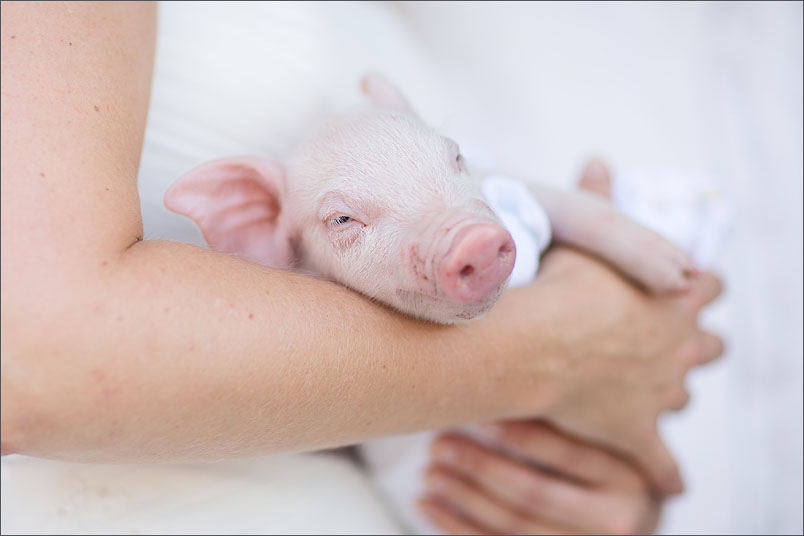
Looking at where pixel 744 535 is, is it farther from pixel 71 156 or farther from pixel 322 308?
pixel 71 156

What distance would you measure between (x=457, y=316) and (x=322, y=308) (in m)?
0.18

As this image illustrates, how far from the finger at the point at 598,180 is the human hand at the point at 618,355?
0.25 metres

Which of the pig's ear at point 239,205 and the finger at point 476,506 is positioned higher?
the pig's ear at point 239,205

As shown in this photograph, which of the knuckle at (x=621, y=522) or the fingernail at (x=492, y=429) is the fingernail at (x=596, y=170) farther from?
the knuckle at (x=621, y=522)

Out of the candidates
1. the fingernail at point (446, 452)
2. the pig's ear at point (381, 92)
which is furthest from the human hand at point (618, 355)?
the pig's ear at point (381, 92)

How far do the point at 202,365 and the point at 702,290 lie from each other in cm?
118

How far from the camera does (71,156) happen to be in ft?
2.21

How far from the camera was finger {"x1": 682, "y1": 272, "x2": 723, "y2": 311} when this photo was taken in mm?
1439

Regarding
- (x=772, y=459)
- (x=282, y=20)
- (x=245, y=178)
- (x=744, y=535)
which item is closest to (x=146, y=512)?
(x=245, y=178)

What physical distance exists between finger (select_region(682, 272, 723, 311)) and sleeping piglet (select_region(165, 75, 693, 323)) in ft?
0.73

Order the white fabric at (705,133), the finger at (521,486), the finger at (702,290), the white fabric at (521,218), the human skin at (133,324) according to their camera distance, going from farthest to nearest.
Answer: the white fabric at (705,133) < the finger at (702,290) < the finger at (521,486) < the white fabric at (521,218) < the human skin at (133,324)

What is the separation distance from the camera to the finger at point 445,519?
4.35 feet

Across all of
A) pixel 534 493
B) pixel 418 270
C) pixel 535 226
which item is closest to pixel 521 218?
pixel 535 226

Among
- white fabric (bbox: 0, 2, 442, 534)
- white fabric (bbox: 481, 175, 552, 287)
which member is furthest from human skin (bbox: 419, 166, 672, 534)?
white fabric (bbox: 481, 175, 552, 287)
